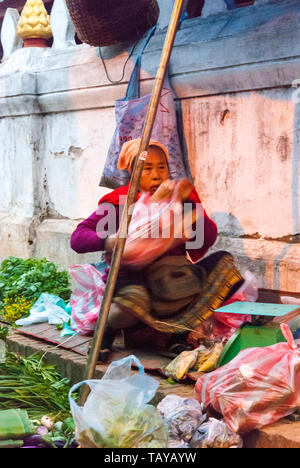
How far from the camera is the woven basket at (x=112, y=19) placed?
196 inches

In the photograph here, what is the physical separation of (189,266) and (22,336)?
147 cm

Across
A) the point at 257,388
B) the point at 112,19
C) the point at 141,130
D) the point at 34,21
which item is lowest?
the point at 257,388

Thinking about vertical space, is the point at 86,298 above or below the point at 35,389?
above

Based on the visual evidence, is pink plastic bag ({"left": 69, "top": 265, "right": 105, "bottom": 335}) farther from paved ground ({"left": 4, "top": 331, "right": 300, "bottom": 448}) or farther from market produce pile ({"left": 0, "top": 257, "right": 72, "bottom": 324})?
market produce pile ({"left": 0, "top": 257, "right": 72, "bottom": 324})

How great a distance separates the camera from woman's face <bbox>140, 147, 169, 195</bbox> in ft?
12.8

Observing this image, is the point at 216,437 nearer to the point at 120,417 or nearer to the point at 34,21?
the point at 120,417

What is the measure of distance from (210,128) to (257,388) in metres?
2.33

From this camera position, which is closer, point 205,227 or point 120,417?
point 120,417

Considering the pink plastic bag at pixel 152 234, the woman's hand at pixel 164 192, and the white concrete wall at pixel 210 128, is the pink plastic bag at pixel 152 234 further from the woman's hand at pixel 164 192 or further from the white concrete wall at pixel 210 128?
the white concrete wall at pixel 210 128

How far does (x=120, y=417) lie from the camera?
8.96 ft

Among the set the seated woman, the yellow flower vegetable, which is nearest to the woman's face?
the seated woman

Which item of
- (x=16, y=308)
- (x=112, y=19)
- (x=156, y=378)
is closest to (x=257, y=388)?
(x=156, y=378)

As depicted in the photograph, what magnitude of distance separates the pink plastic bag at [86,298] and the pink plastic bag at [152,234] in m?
0.56
